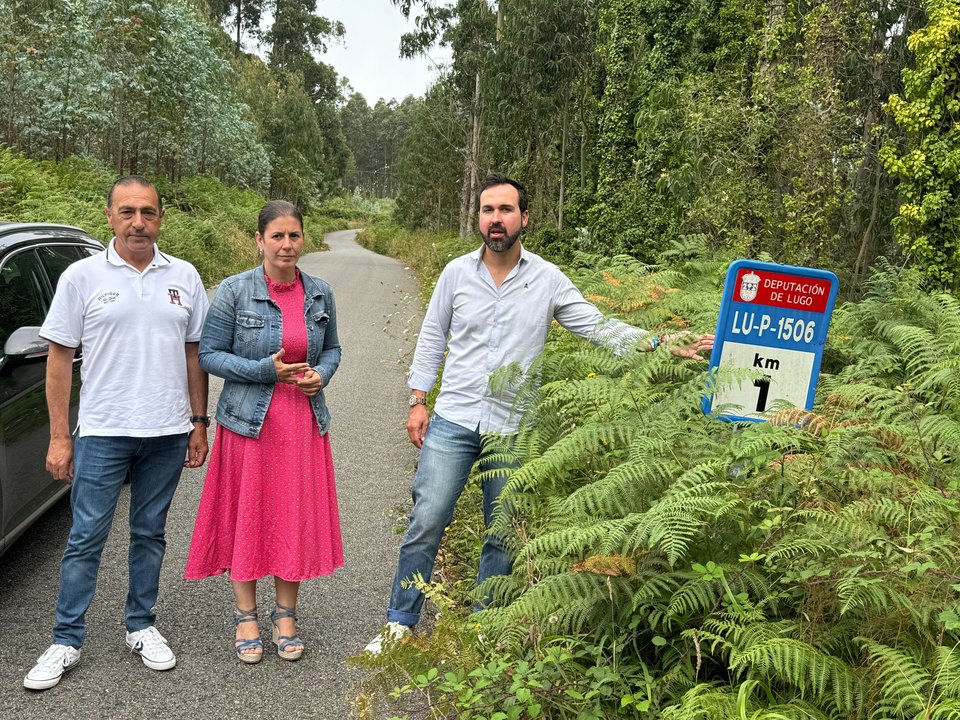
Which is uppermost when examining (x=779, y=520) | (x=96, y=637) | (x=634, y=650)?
(x=779, y=520)

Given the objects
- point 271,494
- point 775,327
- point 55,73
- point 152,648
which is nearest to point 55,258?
point 271,494

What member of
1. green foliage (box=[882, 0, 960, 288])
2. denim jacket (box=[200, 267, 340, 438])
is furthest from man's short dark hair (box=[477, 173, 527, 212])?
green foliage (box=[882, 0, 960, 288])

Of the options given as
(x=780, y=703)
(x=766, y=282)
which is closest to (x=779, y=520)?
(x=780, y=703)

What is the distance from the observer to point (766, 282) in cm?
377

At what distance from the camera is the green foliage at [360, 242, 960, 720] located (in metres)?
2.78

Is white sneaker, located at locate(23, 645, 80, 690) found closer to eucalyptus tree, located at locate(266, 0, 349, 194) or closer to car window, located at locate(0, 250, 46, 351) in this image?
car window, located at locate(0, 250, 46, 351)

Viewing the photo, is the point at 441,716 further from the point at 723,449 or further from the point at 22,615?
the point at 22,615

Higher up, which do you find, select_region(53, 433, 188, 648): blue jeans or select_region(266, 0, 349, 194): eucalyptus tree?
select_region(266, 0, 349, 194): eucalyptus tree

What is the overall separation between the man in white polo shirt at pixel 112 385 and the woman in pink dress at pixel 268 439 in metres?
0.24

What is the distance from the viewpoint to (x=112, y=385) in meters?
3.95

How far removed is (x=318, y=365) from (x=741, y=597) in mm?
2430

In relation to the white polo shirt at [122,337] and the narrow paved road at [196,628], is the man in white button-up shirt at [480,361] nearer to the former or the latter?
the narrow paved road at [196,628]

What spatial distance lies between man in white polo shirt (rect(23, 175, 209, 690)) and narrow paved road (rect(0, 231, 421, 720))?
0.15 metres

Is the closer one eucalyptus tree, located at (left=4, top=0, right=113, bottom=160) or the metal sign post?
the metal sign post
